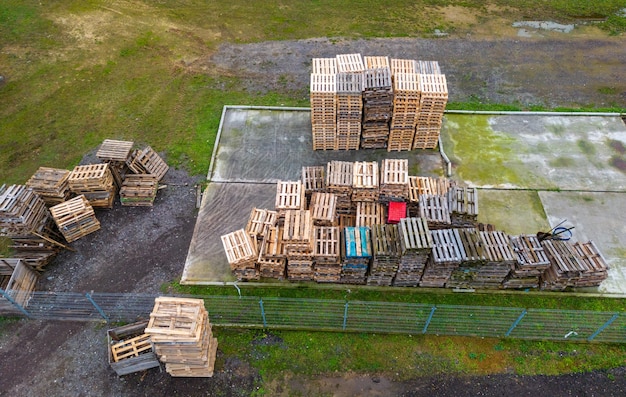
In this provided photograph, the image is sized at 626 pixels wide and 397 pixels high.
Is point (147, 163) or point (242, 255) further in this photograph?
point (147, 163)

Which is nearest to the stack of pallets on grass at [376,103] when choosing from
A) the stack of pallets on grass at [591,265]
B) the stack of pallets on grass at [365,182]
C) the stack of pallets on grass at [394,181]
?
the stack of pallets on grass at [394,181]

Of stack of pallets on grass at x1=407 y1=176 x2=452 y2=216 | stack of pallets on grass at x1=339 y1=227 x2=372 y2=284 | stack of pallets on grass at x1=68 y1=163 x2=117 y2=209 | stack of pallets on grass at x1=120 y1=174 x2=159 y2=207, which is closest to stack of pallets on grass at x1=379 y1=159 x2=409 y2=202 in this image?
stack of pallets on grass at x1=407 y1=176 x2=452 y2=216

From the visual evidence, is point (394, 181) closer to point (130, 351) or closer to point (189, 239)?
point (189, 239)

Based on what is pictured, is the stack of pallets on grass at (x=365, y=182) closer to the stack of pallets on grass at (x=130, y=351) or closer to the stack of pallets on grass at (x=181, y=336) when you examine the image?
the stack of pallets on grass at (x=181, y=336)

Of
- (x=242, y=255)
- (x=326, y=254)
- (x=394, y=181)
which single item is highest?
(x=394, y=181)

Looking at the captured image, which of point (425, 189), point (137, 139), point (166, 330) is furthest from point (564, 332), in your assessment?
point (137, 139)

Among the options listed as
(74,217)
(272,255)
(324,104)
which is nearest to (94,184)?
(74,217)

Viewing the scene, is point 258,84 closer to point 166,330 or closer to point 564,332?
point 166,330
